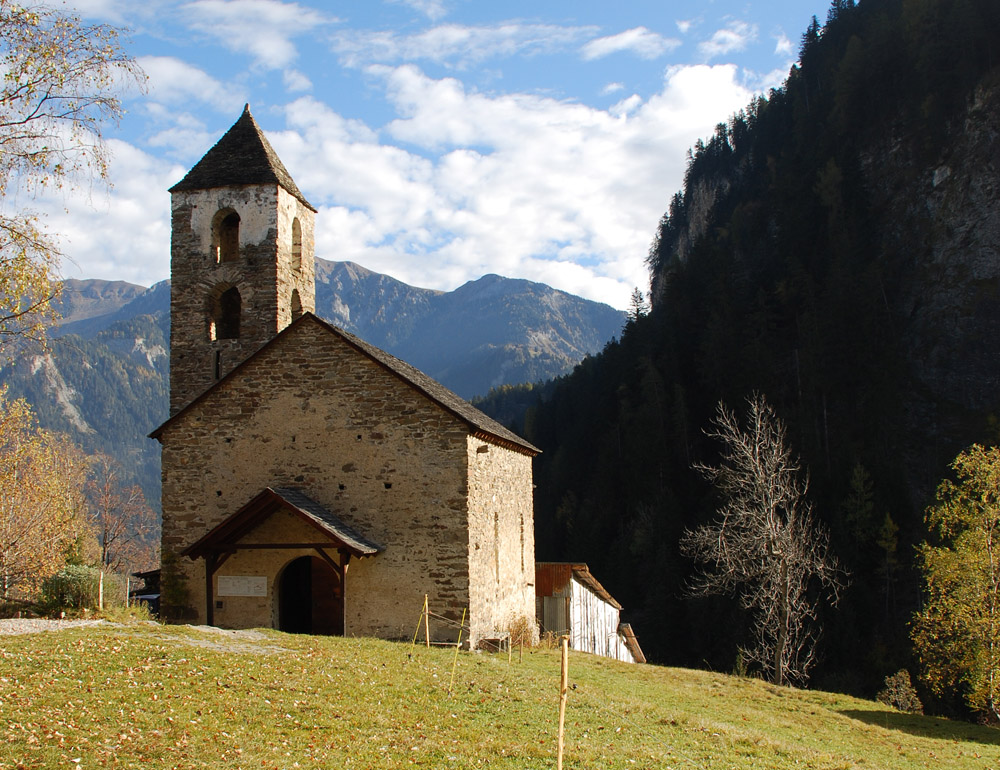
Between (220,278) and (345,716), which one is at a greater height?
(220,278)

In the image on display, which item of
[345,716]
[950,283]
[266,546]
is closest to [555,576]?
[266,546]

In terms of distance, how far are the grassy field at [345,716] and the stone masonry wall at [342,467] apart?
6.49 ft

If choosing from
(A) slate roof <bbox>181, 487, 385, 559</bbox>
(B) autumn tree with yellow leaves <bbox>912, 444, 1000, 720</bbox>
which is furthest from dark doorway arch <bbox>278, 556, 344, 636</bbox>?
(B) autumn tree with yellow leaves <bbox>912, 444, 1000, 720</bbox>

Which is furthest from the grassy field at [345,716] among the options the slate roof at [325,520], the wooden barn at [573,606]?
the wooden barn at [573,606]

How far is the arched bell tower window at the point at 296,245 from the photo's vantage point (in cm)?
2336

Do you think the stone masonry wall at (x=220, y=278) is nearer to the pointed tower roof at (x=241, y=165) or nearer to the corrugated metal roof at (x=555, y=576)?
the pointed tower roof at (x=241, y=165)

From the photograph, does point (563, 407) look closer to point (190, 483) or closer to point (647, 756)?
point (190, 483)

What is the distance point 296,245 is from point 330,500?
27.6 ft

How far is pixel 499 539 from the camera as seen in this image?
2055 cm

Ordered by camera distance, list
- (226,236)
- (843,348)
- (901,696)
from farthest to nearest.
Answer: (843,348), (901,696), (226,236)

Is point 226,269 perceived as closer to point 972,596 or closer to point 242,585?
point 242,585

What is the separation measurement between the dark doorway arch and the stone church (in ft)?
0.12

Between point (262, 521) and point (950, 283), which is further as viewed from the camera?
point (950, 283)

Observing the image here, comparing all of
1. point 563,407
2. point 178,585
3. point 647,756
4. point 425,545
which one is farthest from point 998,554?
point 563,407
